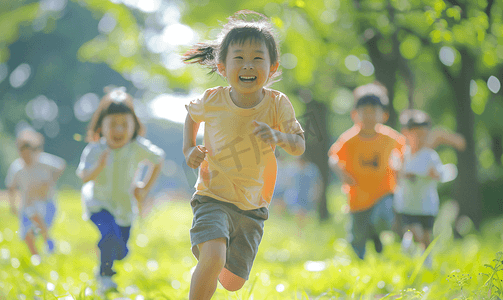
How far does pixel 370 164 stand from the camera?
4.57 meters

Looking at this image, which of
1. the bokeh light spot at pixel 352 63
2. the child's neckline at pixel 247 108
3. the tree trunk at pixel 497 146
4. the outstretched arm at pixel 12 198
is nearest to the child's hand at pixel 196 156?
the child's neckline at pixel 247 108

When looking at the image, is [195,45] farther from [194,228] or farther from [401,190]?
[401,190]

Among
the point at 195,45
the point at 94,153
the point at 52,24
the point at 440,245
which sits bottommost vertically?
the point at 440,245

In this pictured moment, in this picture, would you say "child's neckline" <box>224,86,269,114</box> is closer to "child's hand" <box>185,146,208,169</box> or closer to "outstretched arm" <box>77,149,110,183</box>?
"child's hand" <box>185,146,208,169</box>

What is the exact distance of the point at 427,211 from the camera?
4.75 metres

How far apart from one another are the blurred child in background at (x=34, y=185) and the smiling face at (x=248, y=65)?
3.86m

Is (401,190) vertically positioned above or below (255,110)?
below

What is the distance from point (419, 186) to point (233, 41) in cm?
329

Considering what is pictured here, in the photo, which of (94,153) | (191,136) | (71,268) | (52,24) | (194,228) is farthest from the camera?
(52,24)

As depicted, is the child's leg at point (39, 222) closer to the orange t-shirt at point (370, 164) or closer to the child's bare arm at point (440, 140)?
the orange t-shirt at point (370, 164)

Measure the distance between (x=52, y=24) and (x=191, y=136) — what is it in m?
27.0

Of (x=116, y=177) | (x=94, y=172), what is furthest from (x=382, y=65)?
(x=94, y=172)

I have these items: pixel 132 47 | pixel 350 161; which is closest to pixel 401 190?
pixel 350 161

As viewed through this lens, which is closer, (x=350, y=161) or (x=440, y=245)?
(x=440, y=245)
